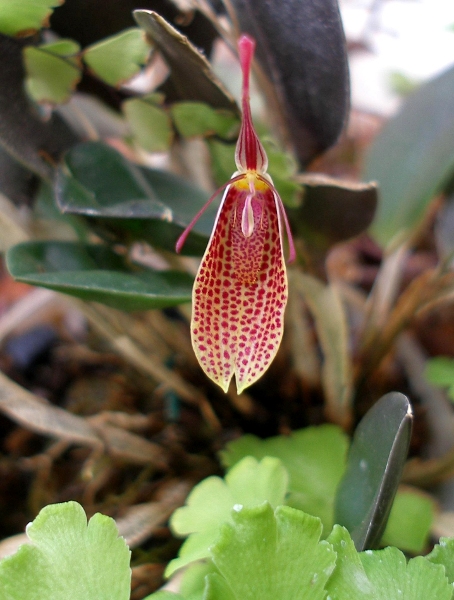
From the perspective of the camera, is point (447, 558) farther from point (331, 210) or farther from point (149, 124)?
point (149, 124)

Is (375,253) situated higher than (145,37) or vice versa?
(145,37)

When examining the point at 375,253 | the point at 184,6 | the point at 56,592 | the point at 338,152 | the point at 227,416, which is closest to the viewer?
the point at 56,592

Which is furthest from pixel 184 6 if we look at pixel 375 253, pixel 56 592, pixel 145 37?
pixel 375 253

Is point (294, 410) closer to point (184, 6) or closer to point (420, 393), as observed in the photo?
point (420, 393)

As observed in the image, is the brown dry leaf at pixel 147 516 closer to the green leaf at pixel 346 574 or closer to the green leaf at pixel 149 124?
the green leaf at pixel 346 574

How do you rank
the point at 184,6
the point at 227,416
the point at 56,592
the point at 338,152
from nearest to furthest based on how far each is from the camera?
the point at 56,592 → the point at 184,6 → the point at 227,416 → the point at 338,152

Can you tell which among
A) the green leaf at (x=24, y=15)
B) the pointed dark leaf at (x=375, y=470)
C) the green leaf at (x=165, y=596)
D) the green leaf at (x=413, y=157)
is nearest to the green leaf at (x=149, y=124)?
the green leaf at (x=24, y=15)

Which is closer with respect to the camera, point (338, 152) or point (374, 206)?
point (374, 206)

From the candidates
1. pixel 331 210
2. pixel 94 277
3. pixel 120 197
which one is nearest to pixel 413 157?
pixel 331 210
